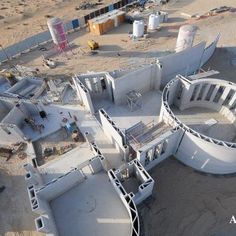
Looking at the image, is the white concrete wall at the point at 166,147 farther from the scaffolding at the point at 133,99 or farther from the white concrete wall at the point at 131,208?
the scaffolding at the point at 133,99

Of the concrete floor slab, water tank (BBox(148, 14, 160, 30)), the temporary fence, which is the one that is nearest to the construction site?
the concrete floor slab

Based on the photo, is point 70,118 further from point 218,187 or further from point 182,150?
point 218,187

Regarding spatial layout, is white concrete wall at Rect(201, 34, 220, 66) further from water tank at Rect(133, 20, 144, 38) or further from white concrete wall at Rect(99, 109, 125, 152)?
white concrete wall at Rect(99, 109, 125, 152)

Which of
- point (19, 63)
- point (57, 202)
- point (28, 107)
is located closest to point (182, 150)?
point (57, 202)

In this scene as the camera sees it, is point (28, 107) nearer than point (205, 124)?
No

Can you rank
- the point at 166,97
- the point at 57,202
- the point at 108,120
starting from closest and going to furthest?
the point at 57,202, the point at 108,120, the point at 166,97

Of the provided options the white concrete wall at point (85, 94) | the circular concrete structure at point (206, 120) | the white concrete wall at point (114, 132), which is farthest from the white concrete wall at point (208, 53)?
the white concrete wall at point (114, 132)

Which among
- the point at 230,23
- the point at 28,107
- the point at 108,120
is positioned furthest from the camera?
the point at 230,23
